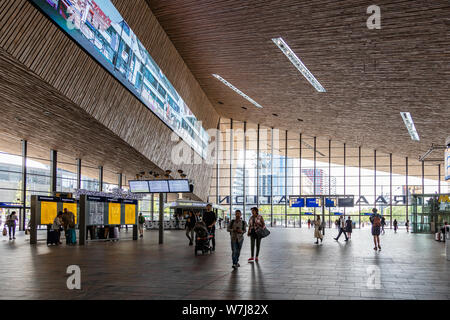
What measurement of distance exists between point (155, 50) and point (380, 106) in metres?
11.5

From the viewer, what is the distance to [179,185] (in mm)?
16891

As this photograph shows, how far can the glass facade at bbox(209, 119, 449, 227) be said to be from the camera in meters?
39.0

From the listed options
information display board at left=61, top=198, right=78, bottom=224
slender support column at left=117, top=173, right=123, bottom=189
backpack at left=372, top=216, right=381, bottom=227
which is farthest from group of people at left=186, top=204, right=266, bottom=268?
slender support column at left=117, top=173, right=123, bottom=189

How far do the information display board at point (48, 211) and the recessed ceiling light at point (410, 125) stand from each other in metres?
17.2

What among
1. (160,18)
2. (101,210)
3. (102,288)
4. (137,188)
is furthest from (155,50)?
(102,288)

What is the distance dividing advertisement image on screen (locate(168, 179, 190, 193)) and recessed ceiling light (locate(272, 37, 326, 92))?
6263 mm

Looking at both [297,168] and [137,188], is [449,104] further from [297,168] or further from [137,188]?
[297,168]

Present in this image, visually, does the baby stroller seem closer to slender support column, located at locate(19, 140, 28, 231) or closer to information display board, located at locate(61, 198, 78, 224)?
information display board, located at locate(61, 198, 78, 224)

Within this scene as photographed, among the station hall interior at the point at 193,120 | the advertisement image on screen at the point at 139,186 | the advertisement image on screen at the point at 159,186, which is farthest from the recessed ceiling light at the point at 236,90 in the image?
the advertisement image on screen at the point at 159,186

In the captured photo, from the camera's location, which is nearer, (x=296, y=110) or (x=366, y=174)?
(x=296, y=110)

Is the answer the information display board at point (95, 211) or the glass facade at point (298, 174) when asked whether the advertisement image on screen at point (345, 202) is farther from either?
the information display board at point (95, 211)

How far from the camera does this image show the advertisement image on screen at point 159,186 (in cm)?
1717

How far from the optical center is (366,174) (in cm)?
3938

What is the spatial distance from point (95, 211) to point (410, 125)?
17802 millimetres
